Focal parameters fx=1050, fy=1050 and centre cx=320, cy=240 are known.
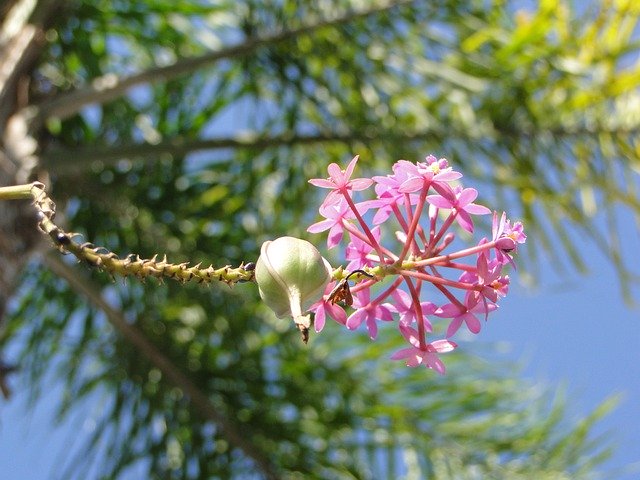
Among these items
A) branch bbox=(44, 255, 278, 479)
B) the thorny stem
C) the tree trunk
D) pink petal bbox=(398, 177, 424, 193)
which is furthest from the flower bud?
branch bbox=(44, 255, 278, 479)

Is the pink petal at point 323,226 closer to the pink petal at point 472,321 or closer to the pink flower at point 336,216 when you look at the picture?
the pink flower at point 336,216

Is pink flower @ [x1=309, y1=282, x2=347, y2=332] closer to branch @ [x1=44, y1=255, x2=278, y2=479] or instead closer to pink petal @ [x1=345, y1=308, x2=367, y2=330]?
pink petal @ [x1=345, y1=308, x2=367, y2=330]

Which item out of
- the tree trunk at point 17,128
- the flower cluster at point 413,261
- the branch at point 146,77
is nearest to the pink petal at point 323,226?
the flower cluster at point 413,261

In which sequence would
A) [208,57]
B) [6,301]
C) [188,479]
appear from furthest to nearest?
[188,479]
[208,57]
[6,301]

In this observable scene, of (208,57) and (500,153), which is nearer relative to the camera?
(208,57)

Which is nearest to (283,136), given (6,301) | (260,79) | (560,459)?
(260,79)

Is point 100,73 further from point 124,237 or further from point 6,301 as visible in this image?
point 6,301

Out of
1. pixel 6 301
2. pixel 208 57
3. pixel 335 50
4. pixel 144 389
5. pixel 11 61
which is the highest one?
pixel 335 50
